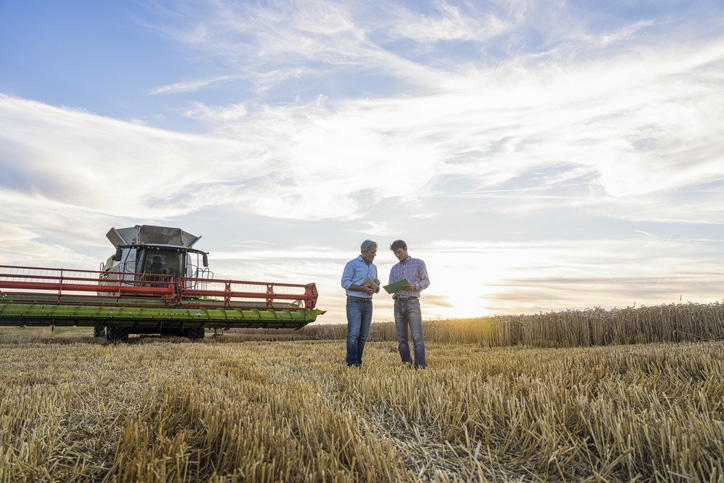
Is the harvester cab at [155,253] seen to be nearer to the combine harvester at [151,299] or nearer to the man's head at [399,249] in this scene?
the combine harvester at [151,299]

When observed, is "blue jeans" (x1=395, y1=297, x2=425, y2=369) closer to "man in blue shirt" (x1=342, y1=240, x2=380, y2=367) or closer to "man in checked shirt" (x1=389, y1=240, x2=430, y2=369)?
"man in checked shirt" (x1=389, y1=240, x2=430, y2=369)

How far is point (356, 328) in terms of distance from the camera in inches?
276

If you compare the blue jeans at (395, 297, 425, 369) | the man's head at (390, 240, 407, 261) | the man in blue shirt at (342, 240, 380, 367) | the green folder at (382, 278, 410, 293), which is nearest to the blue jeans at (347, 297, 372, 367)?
the man in blue shirt at (342, 240, 380, 367)

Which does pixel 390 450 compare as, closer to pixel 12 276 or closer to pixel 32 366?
pixel 32 366

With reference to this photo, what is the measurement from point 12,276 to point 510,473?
15188 mm

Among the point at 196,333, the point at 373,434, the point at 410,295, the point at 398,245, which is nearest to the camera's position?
the point at 373,434

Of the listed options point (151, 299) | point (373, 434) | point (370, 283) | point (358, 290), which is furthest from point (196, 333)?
point (373, 434)

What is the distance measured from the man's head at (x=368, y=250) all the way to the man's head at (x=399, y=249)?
0.28 m

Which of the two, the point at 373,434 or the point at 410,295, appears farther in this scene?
the point at 410,295

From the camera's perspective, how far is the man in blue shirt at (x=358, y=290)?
695 cm

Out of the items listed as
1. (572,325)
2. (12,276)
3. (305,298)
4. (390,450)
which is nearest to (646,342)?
(572,325)

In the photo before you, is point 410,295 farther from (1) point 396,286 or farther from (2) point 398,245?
(2) point 398,245

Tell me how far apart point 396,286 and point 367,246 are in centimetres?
84

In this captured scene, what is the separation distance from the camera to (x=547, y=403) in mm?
3160
